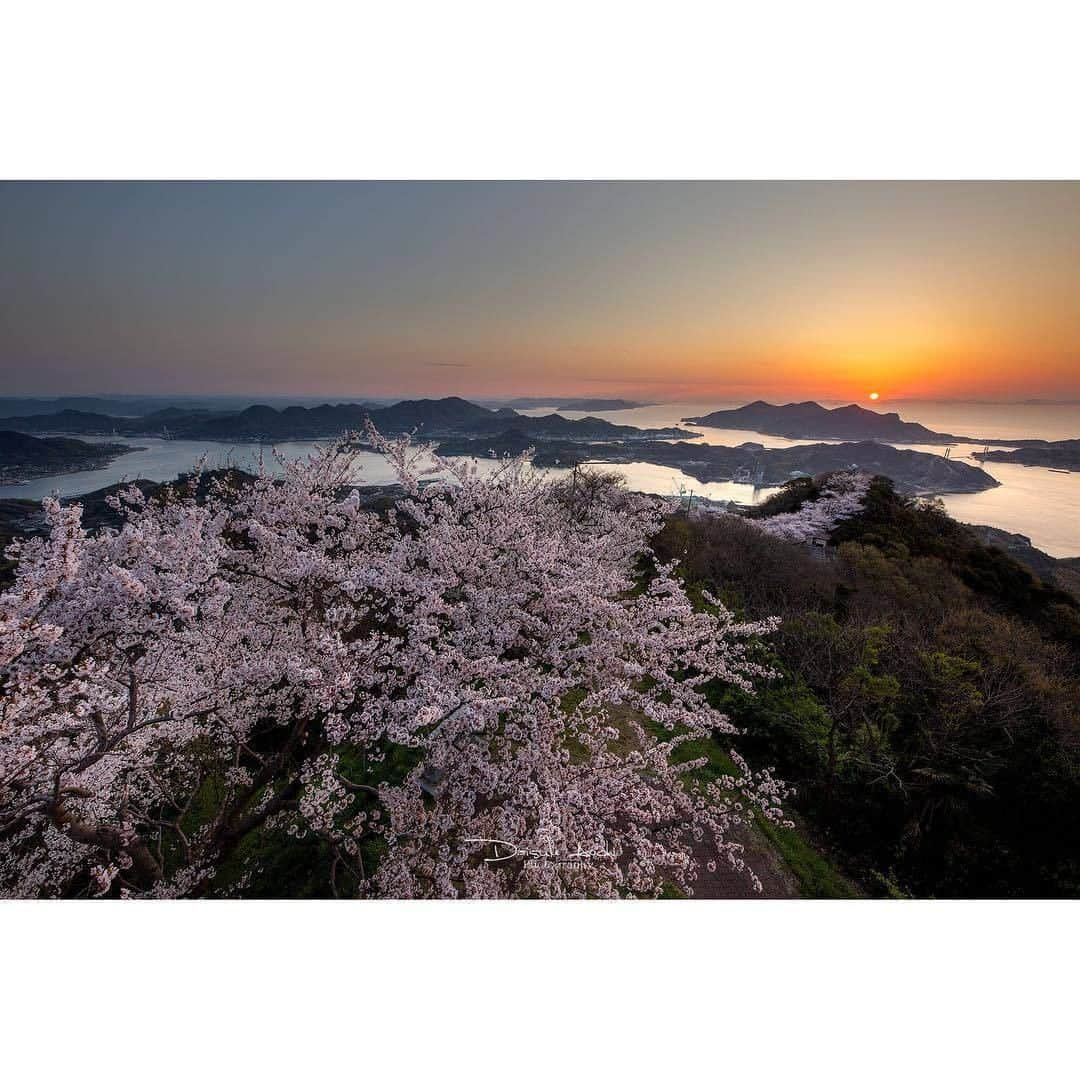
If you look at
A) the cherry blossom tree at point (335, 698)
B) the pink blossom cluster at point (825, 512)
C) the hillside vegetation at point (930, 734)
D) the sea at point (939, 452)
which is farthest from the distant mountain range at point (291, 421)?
the pink blossom cluster at point (825, 512)

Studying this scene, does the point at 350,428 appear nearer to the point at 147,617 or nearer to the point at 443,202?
the point at 443,202

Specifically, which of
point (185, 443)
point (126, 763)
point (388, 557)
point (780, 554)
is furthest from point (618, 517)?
point (126, 763)

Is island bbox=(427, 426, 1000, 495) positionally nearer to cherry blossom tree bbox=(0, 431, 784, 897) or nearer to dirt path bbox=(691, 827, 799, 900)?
cherry blossom tree bbox=(0, 431, 784, 897)

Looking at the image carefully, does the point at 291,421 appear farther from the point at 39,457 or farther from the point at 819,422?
the point at 819,422

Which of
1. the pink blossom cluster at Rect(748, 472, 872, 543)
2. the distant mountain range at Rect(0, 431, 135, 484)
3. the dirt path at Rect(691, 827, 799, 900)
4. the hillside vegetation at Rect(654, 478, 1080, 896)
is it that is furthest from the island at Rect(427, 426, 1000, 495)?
the dirt path at Rect(691, 827, 799, 900)

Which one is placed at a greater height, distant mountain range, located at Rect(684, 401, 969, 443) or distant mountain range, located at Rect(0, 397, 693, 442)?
distant mountain range, located at Rect(684, 401, 969, 443)

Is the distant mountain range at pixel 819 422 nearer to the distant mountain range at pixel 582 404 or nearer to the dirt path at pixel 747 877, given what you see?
the distant mountain range at pixel 582 404
